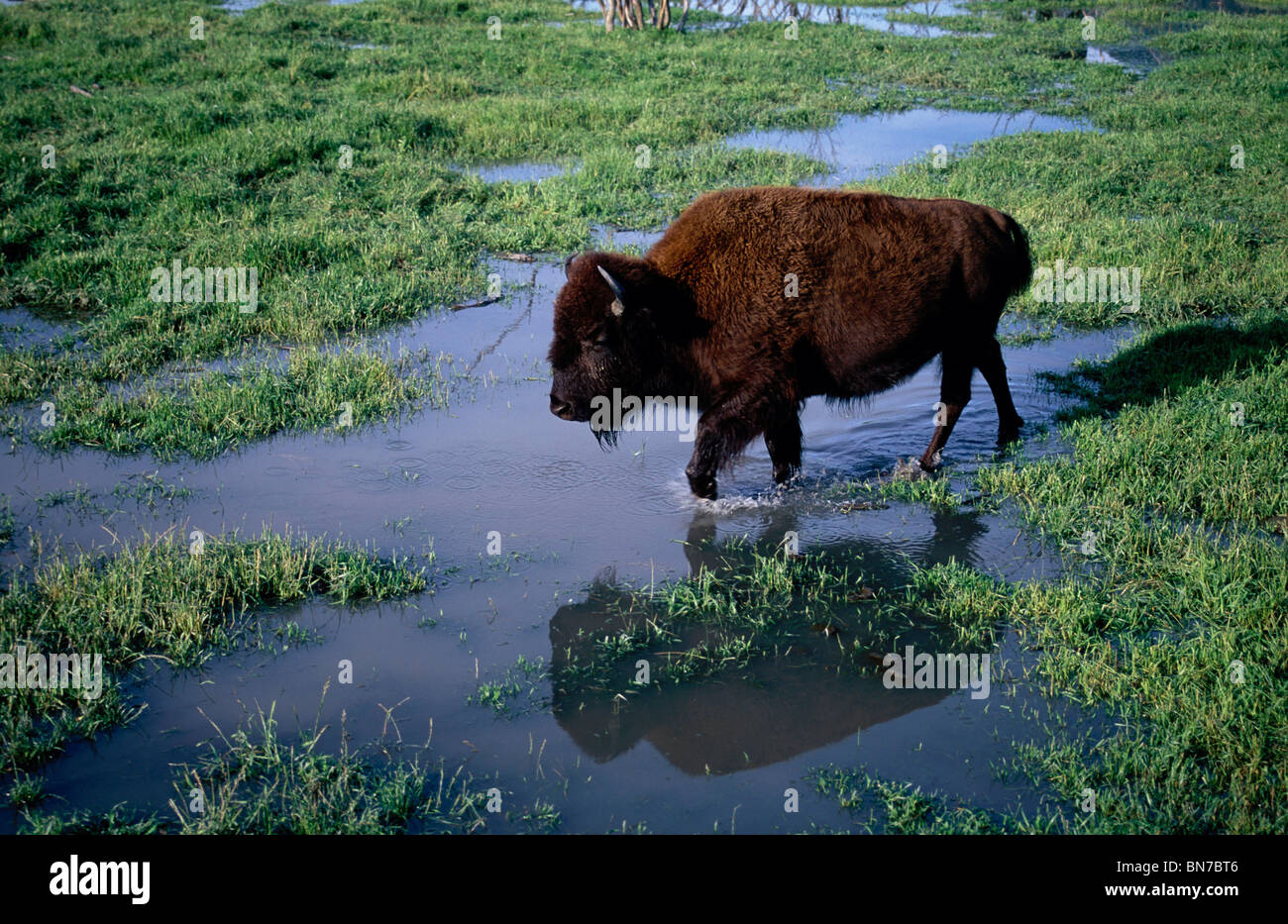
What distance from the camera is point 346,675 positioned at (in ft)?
15.2

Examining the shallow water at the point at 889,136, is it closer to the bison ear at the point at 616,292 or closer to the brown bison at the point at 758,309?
the brown bison at the point at 758,309

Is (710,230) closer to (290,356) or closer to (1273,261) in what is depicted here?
(290,356)

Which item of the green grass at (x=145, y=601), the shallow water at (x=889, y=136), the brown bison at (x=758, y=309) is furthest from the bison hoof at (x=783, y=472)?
the shallow water at (x=889, y=136)

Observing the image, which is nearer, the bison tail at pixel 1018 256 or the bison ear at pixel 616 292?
the bison ear at pixel 616 292

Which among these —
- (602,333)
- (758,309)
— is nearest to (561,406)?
(602,333)

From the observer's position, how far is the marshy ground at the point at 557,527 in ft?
13.1

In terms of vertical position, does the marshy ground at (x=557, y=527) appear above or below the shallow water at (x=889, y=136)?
below

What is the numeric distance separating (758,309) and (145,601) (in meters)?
3.65

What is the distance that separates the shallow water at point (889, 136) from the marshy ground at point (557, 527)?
2.31ft

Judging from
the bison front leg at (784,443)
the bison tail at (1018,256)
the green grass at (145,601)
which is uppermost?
the bison tail at (1018,256)

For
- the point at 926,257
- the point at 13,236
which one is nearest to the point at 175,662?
the point at 926,257
